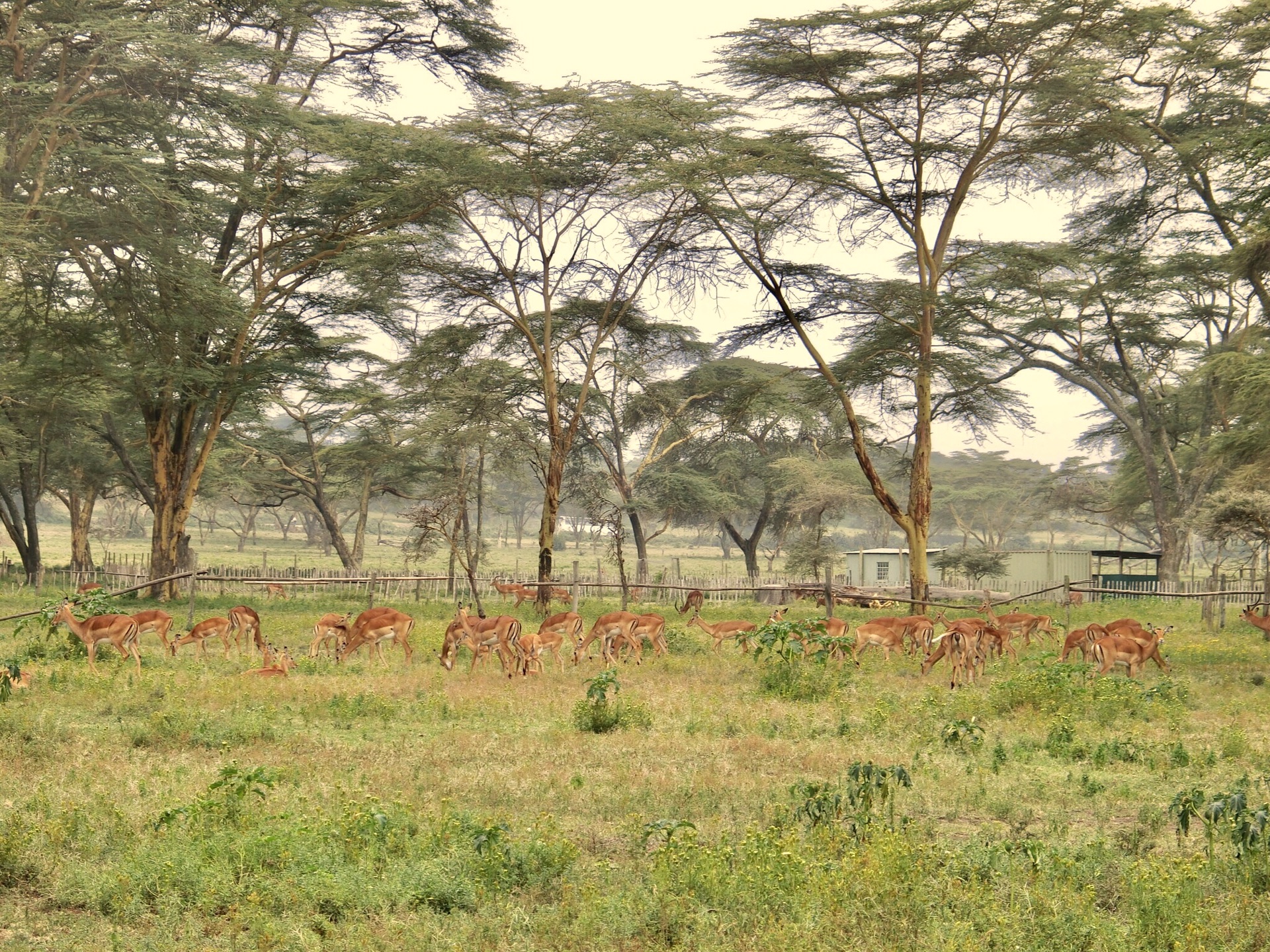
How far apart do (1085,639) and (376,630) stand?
9.14 m

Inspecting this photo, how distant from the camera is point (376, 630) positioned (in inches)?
596

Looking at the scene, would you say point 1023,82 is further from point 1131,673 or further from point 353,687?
point 353,687

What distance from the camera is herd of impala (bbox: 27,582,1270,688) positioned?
14.0 m

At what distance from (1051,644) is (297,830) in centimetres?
1503

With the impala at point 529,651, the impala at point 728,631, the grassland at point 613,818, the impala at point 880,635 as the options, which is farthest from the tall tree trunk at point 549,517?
the grassland at point 613,818

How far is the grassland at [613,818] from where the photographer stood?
561cm

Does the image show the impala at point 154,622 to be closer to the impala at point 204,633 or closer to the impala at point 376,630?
the impala at point 204,633

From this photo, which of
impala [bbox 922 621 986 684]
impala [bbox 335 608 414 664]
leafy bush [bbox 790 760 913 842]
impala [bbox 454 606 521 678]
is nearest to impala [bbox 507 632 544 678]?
impala [bbox 454 606 521 678]

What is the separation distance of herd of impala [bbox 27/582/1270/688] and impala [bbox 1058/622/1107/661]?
0.7 inches

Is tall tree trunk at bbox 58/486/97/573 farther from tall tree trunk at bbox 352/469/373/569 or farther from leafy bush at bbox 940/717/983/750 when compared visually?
leafy bush at bbox 940/717/983/750

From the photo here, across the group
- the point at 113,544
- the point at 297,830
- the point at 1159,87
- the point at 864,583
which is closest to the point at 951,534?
the point at 864,583

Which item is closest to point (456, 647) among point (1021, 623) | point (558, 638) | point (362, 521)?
point (558, 638)

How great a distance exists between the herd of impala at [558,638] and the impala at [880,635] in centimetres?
2

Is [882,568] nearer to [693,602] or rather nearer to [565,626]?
[693,602]
